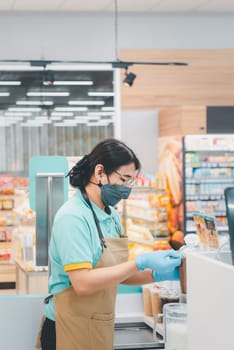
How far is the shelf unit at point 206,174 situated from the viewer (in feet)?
29.5

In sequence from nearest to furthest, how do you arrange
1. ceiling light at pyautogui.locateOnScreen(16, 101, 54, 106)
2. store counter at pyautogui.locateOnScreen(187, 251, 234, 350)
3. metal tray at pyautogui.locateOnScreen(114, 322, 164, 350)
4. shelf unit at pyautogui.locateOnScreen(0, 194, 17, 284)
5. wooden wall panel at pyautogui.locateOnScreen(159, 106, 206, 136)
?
1. store counter at pyautogui.locateOnScreen(187, 251, 234, 350)
2. metal tray at pyautogui.locateOnScreen(114, 322, 164, 350)
3. shelf unit at pyautogui.locateOnScreen(0, 194, 17, 284)
4. ceiling light at pyautogui.locateOnScreen(16, 101, 54, 106)
5. wooden wall panel at pyautogui.locateOnScreen(159, 106, 206, 136)

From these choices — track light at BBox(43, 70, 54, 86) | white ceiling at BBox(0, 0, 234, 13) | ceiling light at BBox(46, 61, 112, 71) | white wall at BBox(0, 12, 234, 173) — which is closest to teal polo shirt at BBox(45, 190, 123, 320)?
track light at BBox(43, 70, 54, 86)

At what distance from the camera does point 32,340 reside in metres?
3.89

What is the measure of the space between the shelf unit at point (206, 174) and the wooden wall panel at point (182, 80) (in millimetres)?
587

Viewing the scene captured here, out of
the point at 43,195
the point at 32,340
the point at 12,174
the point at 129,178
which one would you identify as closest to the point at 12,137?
the point at 12,174

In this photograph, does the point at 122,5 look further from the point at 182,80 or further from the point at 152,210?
the point at 152,210

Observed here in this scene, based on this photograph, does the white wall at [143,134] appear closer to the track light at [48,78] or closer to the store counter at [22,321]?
the track light at [48,78]

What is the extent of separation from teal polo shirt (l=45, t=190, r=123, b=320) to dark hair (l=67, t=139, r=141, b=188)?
7cm

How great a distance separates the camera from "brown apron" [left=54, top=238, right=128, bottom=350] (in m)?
2.71

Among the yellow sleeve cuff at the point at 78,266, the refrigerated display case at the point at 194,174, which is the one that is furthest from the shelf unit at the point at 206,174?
the yellow sleeve cuff at the point at 78,266

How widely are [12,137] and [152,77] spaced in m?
2.14

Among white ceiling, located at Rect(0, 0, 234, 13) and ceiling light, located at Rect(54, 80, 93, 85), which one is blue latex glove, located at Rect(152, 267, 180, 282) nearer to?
ceiling light, located at Rect(54, 80, 93, 85)

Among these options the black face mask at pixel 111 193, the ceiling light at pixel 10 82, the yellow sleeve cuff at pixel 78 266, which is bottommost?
the yellow sleeve cuff at pixel 78 266

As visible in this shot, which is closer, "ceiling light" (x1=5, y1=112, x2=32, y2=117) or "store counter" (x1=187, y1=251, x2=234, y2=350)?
"store counter" (x1=187, y1=251, x2=234, y2=350)
